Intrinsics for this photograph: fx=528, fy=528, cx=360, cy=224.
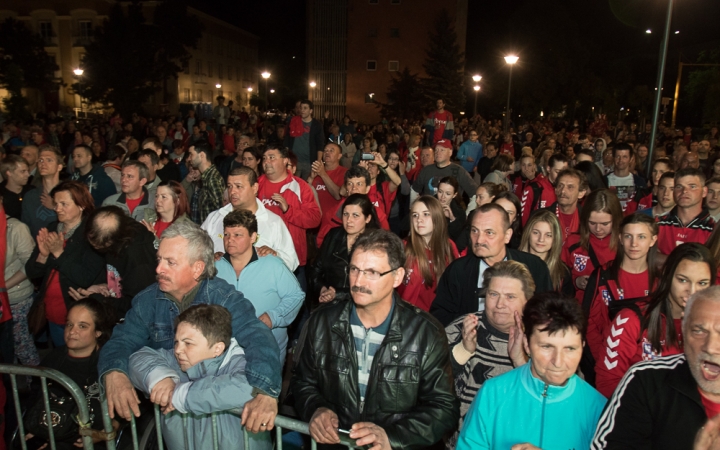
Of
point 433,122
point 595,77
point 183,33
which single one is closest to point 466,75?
point 595,77

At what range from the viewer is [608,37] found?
39.6 m

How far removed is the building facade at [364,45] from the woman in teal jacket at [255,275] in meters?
43.0

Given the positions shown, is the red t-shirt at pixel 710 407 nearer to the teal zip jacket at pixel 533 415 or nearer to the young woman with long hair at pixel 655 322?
the teal zip jacket at pixel 533 415

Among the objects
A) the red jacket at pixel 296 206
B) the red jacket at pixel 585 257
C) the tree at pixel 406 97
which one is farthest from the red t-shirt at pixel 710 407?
the tree at pixel 406 97

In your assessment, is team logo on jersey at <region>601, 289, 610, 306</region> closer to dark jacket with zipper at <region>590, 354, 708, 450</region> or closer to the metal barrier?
dark jacket with zipper at <region>590, 354, 708, 450</region>

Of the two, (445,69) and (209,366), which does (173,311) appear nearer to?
(209,366)

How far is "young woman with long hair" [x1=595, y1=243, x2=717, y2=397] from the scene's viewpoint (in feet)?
10.6

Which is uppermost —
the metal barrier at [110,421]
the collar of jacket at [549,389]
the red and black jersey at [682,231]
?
the red and black jersey at [682,231]

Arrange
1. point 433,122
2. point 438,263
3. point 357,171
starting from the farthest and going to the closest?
point 433,122
point 357,171
point 438,263

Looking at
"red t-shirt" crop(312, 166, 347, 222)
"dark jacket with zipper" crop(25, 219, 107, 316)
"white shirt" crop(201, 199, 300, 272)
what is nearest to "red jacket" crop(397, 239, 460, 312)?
"white shirt" crop(201, 199, 300, 272)

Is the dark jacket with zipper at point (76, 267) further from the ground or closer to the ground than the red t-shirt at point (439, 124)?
closer to the ground

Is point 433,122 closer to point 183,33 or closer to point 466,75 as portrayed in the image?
point 466,75

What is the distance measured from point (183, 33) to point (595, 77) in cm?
3216

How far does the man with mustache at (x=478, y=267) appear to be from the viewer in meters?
4.10
